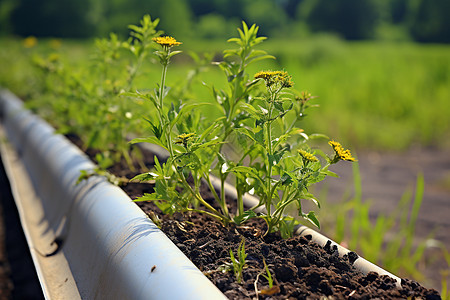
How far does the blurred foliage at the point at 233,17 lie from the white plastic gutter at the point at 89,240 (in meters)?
36.2

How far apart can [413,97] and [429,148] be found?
2.05m

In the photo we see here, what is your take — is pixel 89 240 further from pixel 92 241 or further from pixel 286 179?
pixel 286 179

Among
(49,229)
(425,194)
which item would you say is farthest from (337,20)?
(49,229)

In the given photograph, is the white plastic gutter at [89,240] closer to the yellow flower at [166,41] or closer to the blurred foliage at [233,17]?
the yellow flower at [166,41]

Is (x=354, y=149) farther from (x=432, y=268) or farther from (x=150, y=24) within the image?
(x=150, y=24)

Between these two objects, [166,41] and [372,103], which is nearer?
[166,41]

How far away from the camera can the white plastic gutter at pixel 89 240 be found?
98cm

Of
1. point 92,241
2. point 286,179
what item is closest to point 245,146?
point 286,179

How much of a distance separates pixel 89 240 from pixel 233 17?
44.7m

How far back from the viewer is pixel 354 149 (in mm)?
7027

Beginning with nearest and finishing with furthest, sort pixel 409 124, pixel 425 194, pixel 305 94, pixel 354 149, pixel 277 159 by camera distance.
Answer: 1. pixel 277 159
2. pixel 305 94
3. pixel 425 194
4. pixel 354 149
5. pixel 409 124

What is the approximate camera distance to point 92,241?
1.42 m

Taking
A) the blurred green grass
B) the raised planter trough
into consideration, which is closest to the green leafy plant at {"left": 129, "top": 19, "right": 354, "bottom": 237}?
the raised planter trough

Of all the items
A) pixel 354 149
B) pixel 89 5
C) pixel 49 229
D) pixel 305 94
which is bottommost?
pixel 89 5
